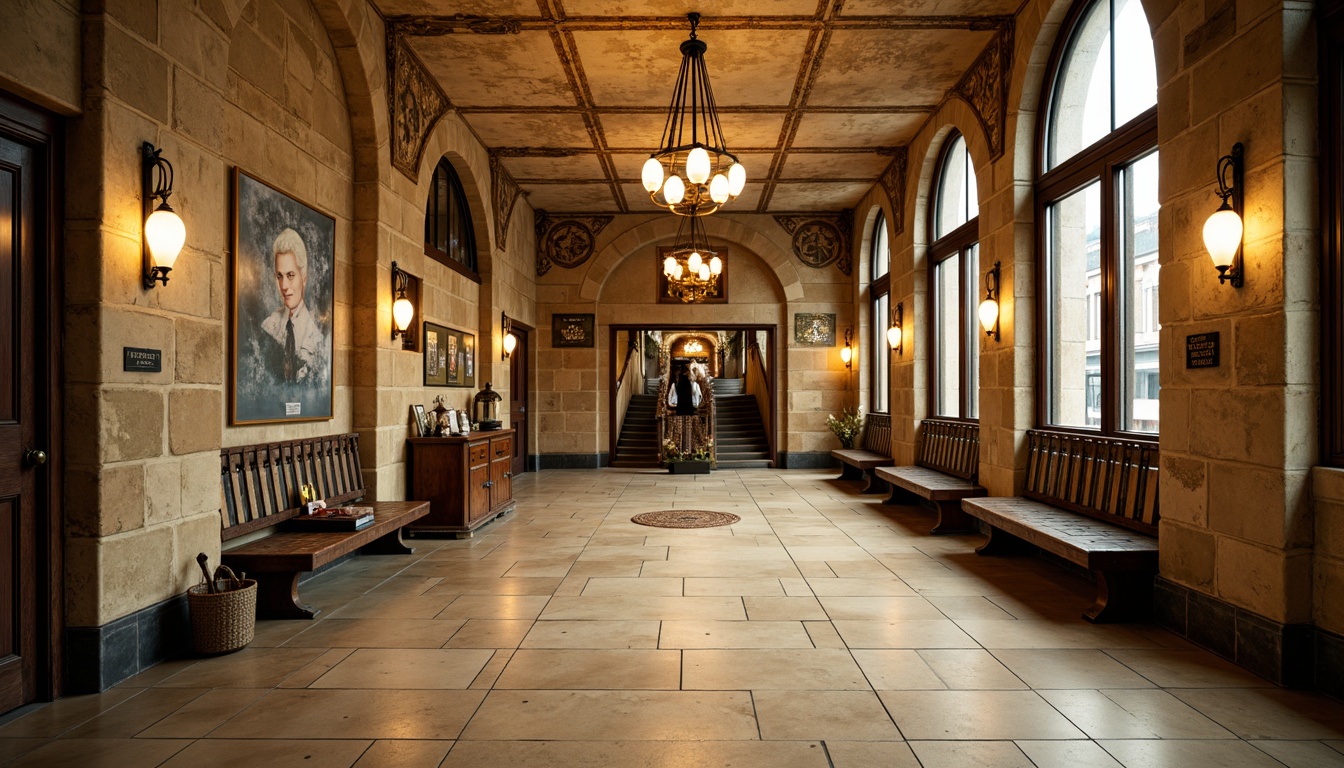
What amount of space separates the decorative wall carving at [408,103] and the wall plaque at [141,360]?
3289 mm

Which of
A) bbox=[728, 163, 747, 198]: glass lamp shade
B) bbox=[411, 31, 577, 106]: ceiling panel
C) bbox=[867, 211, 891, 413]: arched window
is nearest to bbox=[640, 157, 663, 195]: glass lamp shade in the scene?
bbox=[728, 163, 747, 198]: glass lamp shade

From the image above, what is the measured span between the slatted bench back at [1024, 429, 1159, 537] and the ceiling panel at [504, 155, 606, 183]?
6.41m

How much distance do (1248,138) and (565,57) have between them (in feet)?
17.0

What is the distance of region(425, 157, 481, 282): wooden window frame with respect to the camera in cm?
765

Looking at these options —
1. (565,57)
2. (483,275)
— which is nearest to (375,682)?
(565,57)

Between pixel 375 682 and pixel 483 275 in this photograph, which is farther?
pixel 483 275

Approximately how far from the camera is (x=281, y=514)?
470 cm

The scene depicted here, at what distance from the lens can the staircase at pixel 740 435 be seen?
12703 mm

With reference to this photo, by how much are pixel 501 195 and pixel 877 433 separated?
6.17m

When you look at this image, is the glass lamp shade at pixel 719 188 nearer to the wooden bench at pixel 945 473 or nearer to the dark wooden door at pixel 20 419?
the wooden bench at pixel 945 473

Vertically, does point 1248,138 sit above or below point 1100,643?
above

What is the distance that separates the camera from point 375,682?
325cm

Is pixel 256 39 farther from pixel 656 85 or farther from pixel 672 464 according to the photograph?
pixel 672 464

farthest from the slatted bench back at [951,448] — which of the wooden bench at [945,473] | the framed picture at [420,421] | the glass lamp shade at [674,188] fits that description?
the framed picture at [420,421]
